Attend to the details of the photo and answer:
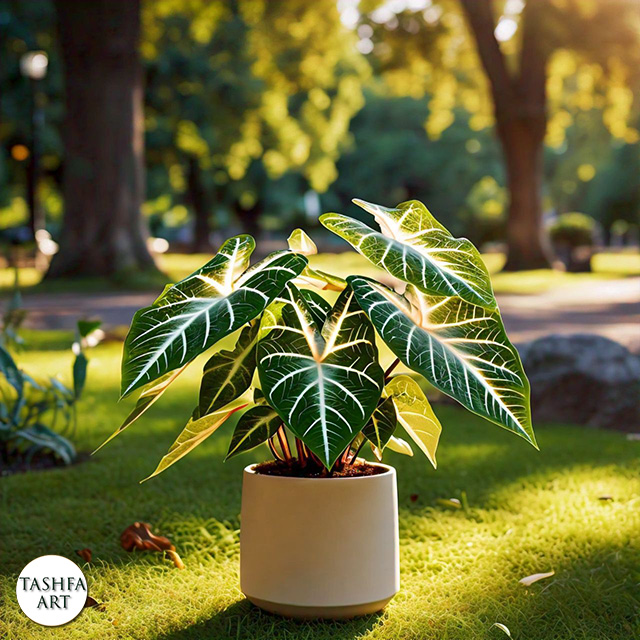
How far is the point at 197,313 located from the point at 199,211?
3470 centimetres

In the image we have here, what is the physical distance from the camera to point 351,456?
2580mm

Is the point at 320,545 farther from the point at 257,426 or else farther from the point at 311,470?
the point at 257,426

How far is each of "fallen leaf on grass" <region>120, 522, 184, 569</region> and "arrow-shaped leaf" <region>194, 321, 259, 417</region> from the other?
0.95 metres

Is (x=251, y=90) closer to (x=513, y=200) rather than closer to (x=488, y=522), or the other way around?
(x=513, y=200)

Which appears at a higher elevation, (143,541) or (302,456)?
(302,456)

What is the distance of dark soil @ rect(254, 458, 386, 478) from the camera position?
2.41 meters

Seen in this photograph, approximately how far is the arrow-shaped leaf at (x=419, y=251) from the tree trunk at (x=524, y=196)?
1979cm

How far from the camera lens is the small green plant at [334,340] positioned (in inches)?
79.5

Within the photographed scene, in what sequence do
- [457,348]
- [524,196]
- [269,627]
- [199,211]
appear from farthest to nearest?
[199,211]
[524,196]
[269,627]
[457,348]

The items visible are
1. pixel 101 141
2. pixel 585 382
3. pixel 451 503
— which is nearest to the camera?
pixel 451 503

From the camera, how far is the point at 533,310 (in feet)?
41.7

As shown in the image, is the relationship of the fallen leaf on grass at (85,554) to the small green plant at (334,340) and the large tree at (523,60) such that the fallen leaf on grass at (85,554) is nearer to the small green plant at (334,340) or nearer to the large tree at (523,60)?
the small green plant at (334,340)

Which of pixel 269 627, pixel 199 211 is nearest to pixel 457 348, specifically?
pixel 269 627

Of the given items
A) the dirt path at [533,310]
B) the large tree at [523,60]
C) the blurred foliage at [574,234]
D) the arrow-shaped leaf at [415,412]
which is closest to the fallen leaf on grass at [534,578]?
the arrow-shaped leaf at [415,412]
